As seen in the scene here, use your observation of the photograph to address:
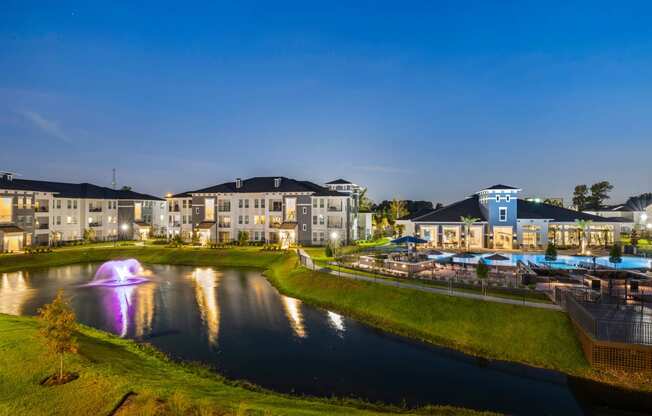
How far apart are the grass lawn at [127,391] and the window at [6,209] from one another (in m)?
46.4

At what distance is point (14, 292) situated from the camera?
3281cm

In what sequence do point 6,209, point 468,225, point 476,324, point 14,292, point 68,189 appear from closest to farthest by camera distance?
point 476,324 → point 14,292 → point 468,225 → point 6,209 → point 68,189

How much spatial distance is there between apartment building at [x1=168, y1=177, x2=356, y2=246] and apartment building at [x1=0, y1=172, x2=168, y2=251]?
14270 mm

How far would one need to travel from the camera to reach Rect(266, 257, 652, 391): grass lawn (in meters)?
17.3

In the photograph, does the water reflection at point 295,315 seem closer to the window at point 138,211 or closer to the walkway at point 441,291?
the walkway at point 441,291

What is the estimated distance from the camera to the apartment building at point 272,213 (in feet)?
192

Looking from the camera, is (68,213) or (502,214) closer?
(502,214)

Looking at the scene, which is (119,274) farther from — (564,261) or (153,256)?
(564,261)

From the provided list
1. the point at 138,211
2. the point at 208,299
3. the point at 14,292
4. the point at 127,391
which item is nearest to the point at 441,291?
the point at 208,299

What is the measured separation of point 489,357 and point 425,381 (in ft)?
14.9

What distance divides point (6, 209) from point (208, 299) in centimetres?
4267

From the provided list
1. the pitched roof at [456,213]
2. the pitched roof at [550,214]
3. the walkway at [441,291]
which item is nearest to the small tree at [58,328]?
the walkway at [441,291]

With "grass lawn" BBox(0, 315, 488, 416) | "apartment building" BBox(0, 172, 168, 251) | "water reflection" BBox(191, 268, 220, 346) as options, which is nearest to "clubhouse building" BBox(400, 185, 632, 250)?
"water reflection" BBox(191, 268, 220, 346)

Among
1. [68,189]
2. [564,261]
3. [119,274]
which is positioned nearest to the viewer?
[564,261]
